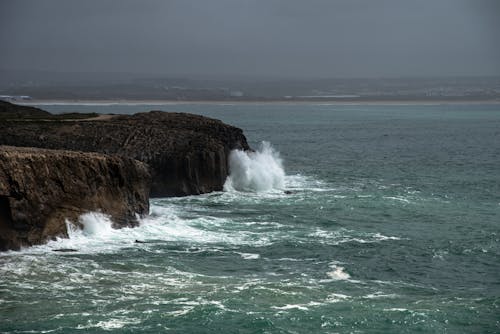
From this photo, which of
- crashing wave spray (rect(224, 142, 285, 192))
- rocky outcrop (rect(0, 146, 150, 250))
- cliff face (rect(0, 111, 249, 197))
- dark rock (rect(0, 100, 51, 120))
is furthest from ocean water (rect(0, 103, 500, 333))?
dark rock (rect(0, 100, 51, 120))

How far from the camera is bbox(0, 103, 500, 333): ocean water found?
38.1 metres

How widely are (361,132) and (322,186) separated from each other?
79962 millimetres

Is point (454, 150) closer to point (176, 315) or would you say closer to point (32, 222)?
point (32, 222)

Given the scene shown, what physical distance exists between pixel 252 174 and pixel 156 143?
907 cm

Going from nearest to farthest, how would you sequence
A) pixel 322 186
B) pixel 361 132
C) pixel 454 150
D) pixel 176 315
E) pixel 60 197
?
pixel 176 315 → pixel 60 197 → pixel 322 186 → pixel 454 150 → pixel 361 132

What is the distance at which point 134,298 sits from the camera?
4091cm

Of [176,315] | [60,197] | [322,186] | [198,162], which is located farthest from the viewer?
[322,186]

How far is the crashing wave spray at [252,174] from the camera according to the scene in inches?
3039

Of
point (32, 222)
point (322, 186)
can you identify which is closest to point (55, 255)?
point (32, 222)

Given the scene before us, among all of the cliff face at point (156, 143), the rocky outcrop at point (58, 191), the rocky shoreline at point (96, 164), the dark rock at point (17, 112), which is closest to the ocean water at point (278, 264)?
the rocky outcrop at point (58, 191)

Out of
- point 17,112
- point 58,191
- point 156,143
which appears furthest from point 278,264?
point 17,112

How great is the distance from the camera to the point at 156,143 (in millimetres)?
74625

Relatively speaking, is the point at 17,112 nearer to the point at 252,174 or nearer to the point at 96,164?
the point at 252,174

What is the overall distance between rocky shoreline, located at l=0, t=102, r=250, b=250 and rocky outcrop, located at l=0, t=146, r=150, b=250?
2.2 inches
